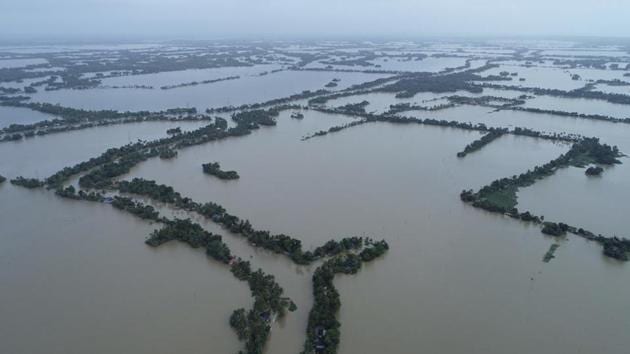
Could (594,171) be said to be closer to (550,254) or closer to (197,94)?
(550,254)

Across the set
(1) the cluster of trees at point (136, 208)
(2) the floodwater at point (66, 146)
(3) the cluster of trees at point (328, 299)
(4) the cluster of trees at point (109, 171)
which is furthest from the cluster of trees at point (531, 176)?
(2) the floodwater at point (66, 146)

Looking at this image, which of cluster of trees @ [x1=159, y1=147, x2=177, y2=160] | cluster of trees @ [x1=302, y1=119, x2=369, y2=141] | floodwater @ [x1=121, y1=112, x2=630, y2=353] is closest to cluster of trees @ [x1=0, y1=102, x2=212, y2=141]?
cluster of trees @ [x1=159, y1=147, x2=177, y2=160]

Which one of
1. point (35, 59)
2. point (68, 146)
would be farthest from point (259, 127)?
point (35, 59)

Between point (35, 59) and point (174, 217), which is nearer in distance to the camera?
point (174, 217)

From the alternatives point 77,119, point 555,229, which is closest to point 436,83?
point 77,119

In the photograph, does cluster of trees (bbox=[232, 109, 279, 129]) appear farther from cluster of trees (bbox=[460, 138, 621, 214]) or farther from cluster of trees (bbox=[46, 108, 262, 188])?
cluster of trees (bbox=[460, 138, 621, 214])

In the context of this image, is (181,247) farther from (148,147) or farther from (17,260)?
(148,147)

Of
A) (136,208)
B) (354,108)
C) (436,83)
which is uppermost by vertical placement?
(436,83)
